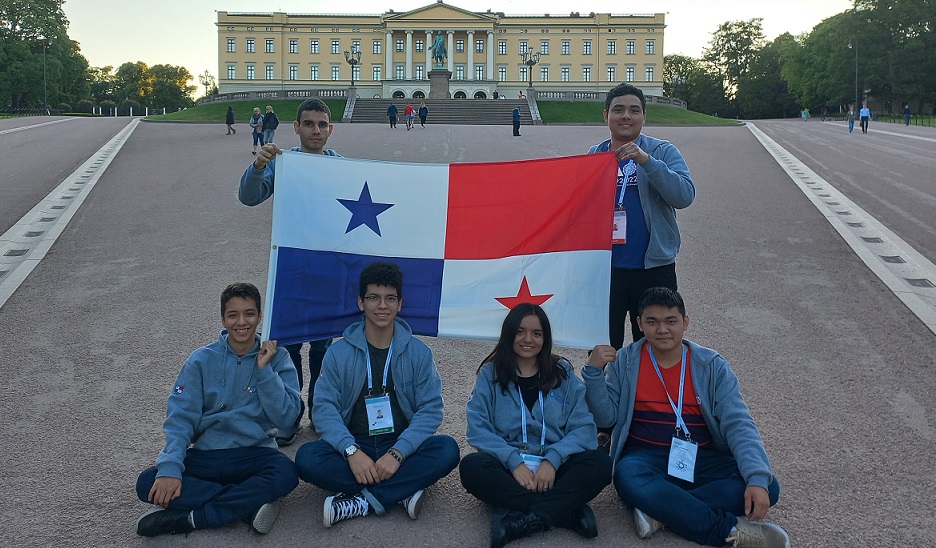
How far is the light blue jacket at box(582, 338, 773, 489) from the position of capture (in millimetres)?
4070

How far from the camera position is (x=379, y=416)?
4367 millimetres

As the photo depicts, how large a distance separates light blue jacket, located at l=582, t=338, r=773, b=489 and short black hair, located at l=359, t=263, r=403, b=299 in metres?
1.15

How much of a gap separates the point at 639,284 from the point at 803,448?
138cm

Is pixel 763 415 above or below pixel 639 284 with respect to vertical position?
below

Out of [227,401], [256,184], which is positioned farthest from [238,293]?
[256,184]

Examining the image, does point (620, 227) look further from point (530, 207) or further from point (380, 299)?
point (380, 299)

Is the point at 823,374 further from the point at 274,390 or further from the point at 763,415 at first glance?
the point at 274,390

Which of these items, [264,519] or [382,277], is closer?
[264,519]

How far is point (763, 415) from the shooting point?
5418 millimetres

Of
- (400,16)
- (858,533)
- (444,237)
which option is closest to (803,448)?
(858,533)

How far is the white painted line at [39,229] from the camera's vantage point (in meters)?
9.60

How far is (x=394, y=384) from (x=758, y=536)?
6.46 feet

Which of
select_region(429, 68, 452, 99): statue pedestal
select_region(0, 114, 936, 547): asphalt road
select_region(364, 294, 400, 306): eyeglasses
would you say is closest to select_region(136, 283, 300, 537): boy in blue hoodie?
select_region(0, 114, 936, 547): asphalt road

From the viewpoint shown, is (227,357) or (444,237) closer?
(227,357)
